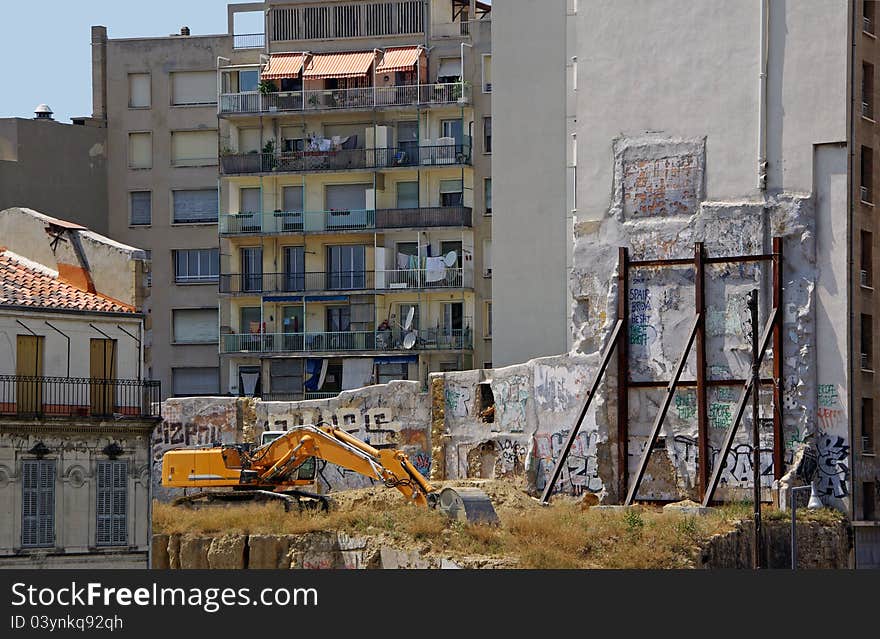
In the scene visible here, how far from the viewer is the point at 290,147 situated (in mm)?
82562

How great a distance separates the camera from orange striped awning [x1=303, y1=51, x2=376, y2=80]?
81312mm

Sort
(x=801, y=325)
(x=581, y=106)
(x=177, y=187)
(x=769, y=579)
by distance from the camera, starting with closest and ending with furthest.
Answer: (x=769, y=579)
(x=801, y=325)
(x=581, y=106)
(x=177, y=187)

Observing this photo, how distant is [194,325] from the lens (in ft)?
282

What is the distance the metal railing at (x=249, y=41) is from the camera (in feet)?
279

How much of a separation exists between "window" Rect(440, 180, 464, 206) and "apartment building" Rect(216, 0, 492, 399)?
0.07m

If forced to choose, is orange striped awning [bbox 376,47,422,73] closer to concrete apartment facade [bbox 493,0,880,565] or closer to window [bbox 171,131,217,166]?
window [bbox 171,131,217,166]

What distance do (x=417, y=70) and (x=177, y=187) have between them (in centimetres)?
1150

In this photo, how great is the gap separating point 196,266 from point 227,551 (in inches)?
1303

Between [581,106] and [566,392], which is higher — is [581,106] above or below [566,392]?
above

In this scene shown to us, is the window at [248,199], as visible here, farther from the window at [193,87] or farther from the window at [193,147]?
the window at [193,87]

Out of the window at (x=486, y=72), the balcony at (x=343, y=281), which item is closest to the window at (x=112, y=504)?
the balcony at (x=343, y=281)

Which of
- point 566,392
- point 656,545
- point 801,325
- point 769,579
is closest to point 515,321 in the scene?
point 566,392

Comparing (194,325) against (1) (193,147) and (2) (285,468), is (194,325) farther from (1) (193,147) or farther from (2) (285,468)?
(2) (285,468)

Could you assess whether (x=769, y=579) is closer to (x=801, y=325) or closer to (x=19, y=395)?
(x=19, y=395)
